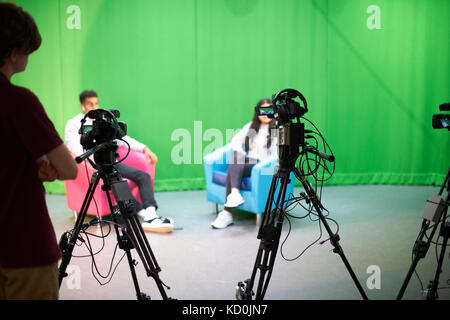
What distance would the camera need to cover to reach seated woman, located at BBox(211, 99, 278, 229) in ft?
12.1

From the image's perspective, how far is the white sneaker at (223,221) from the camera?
12.0ft

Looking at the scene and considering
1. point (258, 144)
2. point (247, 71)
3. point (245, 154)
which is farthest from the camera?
point (247, 71)

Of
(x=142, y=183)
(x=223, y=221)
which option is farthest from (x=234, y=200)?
(x=142, y=183)

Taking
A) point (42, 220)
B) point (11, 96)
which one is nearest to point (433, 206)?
point (42, 220)

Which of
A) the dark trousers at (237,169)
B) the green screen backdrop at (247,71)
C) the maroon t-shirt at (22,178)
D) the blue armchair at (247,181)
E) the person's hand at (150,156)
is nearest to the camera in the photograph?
the maroon t-shirt at (22,178)

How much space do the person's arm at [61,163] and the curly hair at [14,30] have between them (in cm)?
28

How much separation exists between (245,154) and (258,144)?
0.19 m

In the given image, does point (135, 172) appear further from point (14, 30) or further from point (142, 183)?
point (14, 30)

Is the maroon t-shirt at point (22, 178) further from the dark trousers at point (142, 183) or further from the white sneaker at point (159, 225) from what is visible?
the dark trousers at point (142, 183)

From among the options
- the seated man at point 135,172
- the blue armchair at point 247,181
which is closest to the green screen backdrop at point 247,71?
the blue armchair at point 247,181

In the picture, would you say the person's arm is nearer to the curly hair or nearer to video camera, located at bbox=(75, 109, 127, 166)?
the curly hair

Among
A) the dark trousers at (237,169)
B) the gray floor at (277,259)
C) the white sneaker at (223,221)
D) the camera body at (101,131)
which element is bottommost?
the gray floor at (277,259)

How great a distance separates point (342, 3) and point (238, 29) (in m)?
1.37

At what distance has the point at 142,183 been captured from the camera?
380cm
